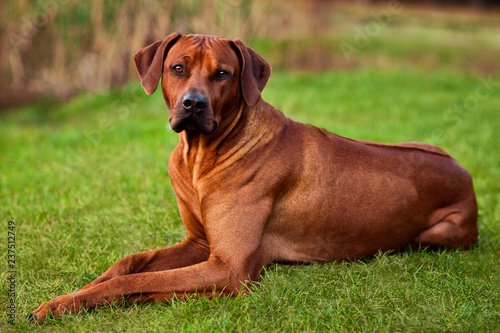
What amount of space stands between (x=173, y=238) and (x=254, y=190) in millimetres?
1127

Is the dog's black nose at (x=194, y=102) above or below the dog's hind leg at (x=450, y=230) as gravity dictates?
above

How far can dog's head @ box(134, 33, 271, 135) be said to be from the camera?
3355 millimetres

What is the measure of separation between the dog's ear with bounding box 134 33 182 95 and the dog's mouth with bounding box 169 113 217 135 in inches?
13.7

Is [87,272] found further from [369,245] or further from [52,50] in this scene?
[52,50]

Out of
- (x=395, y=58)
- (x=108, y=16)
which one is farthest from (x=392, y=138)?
(x=395, y=58)

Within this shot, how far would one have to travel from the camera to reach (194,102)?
330cm

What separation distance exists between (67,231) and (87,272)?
897mm

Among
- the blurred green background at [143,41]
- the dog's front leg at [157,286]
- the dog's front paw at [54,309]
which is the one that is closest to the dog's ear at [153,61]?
the dog's front leg at [157,286]

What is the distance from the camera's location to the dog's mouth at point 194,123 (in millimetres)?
3352

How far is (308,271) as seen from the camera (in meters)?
3.76

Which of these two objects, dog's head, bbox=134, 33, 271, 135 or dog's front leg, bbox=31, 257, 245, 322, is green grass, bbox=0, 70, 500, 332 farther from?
dog's head, bbox=134, 33, 271, 135

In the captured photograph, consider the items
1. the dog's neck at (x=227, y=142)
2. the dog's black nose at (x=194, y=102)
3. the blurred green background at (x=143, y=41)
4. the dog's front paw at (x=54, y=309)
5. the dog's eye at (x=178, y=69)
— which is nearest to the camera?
the dog's front paw at (x=54, y=309)

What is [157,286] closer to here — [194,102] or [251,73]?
[194,102]

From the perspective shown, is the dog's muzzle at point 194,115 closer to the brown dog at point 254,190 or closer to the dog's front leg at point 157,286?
the brown dog at point 254,190
